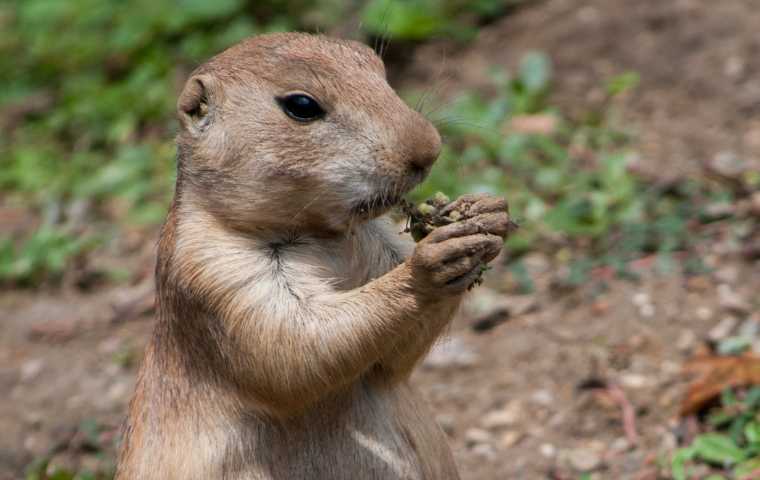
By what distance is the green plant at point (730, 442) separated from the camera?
3.96m

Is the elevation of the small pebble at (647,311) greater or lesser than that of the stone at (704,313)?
greater

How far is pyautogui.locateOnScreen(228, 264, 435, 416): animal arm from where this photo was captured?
3004 mm

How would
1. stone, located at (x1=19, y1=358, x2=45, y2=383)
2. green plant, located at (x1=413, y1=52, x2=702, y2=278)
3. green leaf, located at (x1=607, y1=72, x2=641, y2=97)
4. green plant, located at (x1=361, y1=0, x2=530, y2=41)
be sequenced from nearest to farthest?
green plant, located at (x1=413, y1=52, x2=702, y2=278) → stone, located at (x1=19, y1=358, x2=45, y2=383) → green leaf, located at (x1=607, y1=72, x2=641, y2=97) → green plant, located at (x1=361, y1=0, x2=530, y2=41)

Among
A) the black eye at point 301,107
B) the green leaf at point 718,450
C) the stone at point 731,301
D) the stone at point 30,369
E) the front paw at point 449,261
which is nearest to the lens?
the front paw at point 449,261

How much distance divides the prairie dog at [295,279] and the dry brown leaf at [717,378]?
129 centimetres

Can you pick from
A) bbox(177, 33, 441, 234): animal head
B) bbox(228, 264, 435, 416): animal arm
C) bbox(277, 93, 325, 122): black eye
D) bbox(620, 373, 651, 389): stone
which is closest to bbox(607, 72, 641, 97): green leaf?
bbox(620, 373, 651, 389): stone

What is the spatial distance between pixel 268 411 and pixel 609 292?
7.70ft

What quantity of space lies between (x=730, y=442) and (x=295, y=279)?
1.85 meters

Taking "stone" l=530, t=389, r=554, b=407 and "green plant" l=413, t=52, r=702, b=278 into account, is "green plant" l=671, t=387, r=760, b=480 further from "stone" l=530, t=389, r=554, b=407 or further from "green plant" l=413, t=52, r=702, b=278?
"green plant" l=413, t=52, r=702, b=278

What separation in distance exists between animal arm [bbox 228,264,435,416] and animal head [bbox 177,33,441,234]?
0.24 meters

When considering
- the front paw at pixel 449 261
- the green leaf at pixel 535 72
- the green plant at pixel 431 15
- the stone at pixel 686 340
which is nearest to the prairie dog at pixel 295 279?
the front paw at pixel 449 261

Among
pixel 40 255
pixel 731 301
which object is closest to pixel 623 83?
pixel 731 301

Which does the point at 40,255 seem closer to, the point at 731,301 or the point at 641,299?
the point at 641,299

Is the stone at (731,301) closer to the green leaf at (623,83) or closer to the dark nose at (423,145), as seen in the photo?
the green leaf at (623,83)
